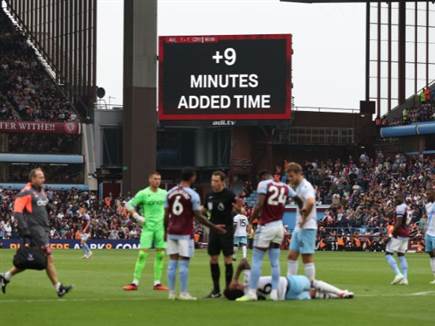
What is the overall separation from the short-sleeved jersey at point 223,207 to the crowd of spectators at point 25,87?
58442mm

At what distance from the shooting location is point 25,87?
259 feet

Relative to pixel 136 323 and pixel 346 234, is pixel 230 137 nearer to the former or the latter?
Result: pixel 346 234

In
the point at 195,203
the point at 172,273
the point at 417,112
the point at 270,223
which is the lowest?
the point at 172,273

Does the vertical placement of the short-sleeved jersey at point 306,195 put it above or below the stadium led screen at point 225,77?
below

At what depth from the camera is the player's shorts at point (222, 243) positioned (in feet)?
68.3

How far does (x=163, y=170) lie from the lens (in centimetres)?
8100

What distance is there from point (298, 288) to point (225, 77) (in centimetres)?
4983

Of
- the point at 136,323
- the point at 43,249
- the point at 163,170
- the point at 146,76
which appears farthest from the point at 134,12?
the point at 136,323

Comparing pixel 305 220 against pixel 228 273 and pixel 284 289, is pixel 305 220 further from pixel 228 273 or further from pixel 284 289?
pixel 228 273

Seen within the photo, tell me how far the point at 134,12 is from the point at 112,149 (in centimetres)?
1631

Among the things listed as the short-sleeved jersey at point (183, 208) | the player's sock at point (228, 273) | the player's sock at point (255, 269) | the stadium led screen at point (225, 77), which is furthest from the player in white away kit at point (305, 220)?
the stadium led screen at point (225, 77)

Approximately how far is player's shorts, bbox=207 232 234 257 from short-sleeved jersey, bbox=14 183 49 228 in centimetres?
293

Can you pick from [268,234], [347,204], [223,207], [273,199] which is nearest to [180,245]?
[223,207]

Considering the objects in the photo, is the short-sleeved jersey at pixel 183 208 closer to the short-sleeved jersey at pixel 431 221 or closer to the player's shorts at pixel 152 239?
the player's shorts at pixel 152 239
